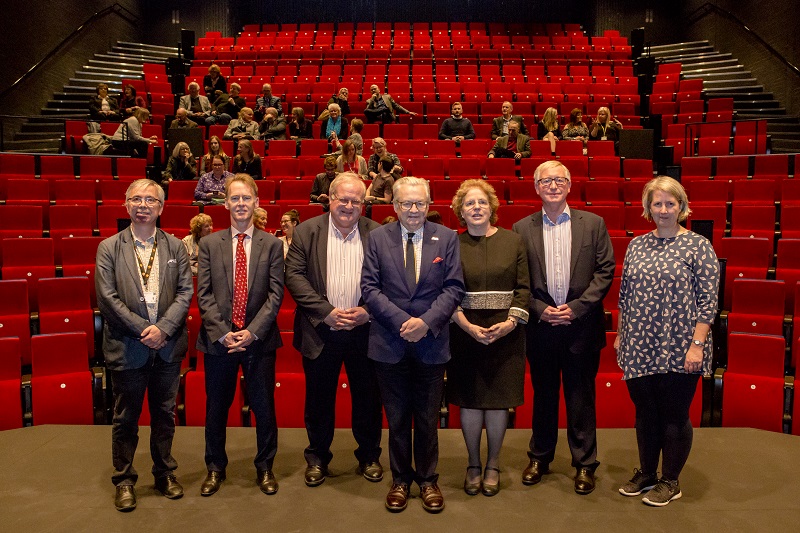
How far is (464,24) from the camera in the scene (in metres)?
12.5

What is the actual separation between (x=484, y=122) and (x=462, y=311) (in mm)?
6031

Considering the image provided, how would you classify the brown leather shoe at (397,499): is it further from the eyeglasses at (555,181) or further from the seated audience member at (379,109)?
the seated audience member at (379,109)

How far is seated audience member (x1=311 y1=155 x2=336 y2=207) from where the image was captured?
17.2ft

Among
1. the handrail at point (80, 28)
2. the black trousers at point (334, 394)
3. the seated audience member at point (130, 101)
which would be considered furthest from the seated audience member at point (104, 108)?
the black trousers at point (334, 394)

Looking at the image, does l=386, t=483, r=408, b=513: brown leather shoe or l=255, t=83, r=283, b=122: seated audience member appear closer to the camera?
l=386, t=483, r=408, b=513: brown leather shoe

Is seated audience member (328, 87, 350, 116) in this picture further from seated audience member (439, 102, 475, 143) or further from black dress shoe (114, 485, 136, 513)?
black dress shoe (114, 485, 136, 513)

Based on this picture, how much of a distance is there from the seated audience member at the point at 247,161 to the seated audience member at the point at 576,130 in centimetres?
323

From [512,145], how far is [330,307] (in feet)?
14.3

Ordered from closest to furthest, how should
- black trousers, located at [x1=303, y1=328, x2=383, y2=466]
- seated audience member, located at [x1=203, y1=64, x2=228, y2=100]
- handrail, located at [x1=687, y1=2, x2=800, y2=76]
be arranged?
black trousers, located at [x1=303, y1=328, x2=383, y2=466]
seated audience member, located at [x1=203, y1=64, x2=228, y2=100]
handrail, located at [x1=687, y1=2, x2=800, y2=76]

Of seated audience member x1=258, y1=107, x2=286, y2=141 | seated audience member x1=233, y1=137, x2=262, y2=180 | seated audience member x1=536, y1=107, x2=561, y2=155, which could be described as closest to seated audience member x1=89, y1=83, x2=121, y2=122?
seated audience member x1=258, y1=107, x2=286, y2=141

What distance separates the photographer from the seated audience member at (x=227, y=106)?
7.55 meters

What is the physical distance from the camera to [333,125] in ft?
23.1

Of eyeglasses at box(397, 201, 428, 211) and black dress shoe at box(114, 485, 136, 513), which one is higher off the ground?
eyeglasses at box(397, 201, 428, 211)

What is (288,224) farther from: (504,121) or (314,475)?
(504,121)
